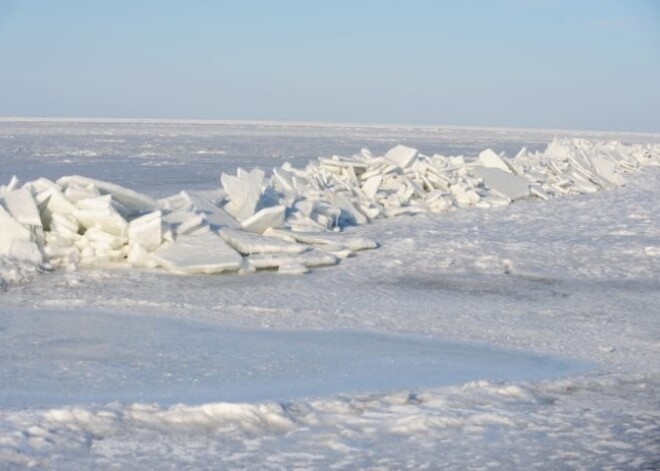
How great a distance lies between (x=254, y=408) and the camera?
361 centimetres

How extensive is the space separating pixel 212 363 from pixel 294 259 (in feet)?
9.61

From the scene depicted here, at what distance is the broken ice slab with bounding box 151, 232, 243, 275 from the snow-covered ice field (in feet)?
0.37

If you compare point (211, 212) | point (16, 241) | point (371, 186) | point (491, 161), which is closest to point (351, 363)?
point (16, 241)

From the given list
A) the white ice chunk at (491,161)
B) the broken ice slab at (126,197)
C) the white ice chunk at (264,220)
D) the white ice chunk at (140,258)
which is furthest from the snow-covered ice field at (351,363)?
the white ice chunk at (491,161)

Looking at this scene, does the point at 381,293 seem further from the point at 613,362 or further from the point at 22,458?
the point at 22,458

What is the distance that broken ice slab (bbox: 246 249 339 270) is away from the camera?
7254 millimetres

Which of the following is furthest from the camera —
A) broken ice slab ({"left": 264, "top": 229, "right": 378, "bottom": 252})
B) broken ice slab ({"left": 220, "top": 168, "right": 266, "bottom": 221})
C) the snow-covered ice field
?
broken ice slab ({"left": 220, "top": 168, "right": 266, "bottom": 221})

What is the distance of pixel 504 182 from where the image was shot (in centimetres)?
1387

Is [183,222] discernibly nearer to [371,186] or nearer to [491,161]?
[371,186]

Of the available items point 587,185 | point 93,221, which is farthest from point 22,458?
point 587,185

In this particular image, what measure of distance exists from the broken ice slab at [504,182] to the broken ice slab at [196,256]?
6745mm

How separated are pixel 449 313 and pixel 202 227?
2569 millimetres

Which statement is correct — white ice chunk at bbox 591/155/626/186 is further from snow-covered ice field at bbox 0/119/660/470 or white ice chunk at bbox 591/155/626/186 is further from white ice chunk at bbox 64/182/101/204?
white ice chunk at bbox 64/182/101/204

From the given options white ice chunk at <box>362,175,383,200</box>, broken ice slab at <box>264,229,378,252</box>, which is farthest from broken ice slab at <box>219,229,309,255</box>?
white ice chunk at <box>362,175,383,200</box>
